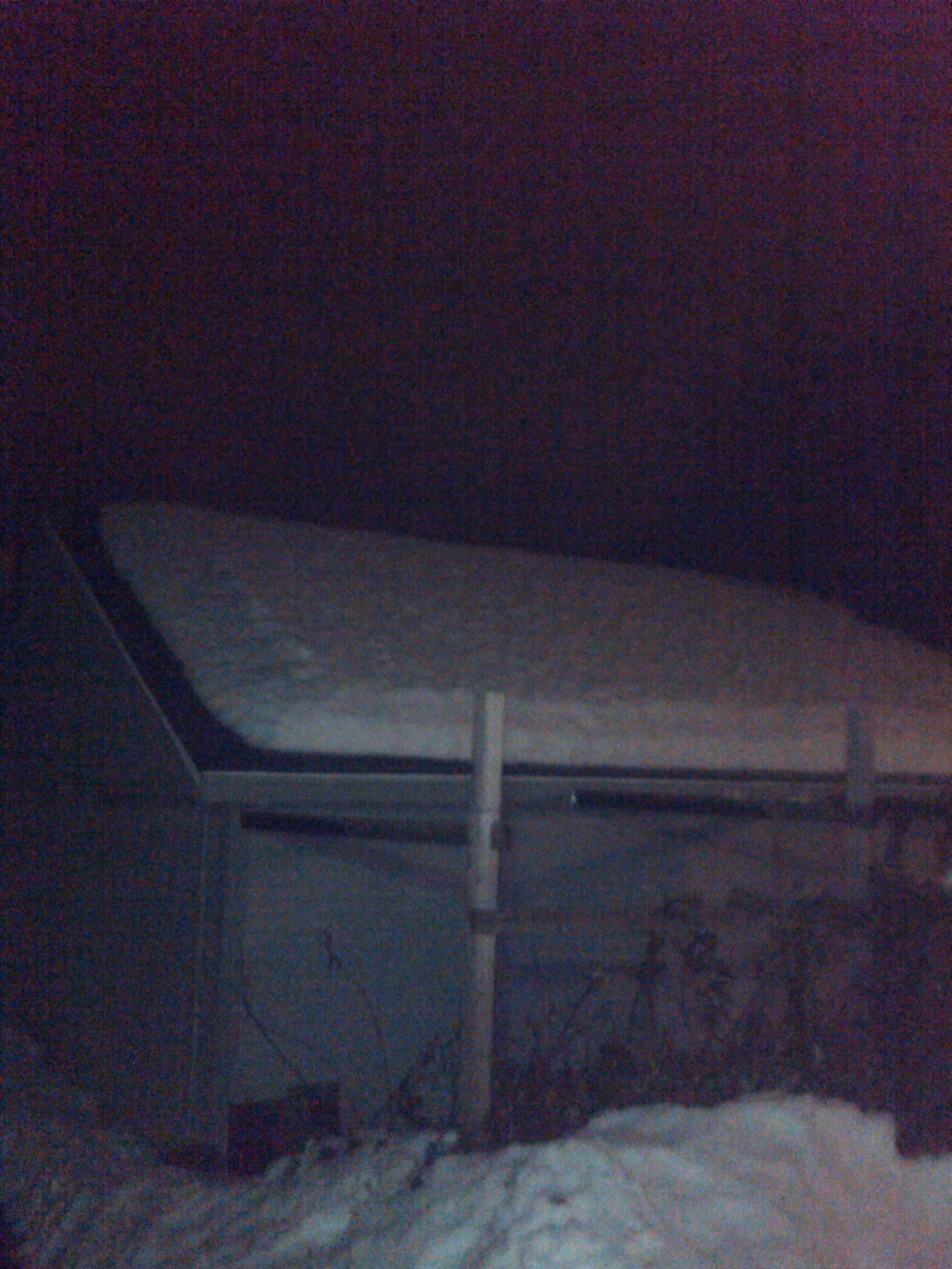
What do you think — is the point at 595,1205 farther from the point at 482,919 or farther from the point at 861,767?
the point at 861,767

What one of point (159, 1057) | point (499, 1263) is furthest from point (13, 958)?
point (499, 1263)

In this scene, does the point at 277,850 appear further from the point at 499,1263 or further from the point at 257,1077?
the point at 499,1263

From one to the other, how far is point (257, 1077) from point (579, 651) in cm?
351

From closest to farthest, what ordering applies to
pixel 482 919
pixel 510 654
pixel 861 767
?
1. pixel 482 919
2. pixel 861 767
3. pixel 510 654

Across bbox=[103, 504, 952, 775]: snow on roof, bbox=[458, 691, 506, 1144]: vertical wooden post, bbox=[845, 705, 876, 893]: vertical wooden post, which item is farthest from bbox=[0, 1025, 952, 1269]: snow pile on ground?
bbox=[103, 504, 952, 775]: snow on roof

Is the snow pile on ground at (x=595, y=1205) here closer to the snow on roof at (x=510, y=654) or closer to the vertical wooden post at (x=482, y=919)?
the vertical wooden post at (x=482, y=919)

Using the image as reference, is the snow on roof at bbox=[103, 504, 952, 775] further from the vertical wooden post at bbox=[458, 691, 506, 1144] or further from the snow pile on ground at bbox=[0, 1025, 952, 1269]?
the snow pile on ground at bbox=[0, 1025, 952, 1269]

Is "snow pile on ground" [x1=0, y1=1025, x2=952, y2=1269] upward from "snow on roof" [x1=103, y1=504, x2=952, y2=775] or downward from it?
downward

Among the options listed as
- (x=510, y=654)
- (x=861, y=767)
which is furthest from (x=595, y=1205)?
(x=510, y=654)

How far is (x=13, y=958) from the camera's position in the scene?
10.9 metres

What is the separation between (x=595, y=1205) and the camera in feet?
14.8

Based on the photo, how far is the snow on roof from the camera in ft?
25.2

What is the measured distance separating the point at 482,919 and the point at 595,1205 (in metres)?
1.29

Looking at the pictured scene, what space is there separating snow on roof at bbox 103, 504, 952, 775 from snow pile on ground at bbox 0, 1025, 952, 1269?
211cm
